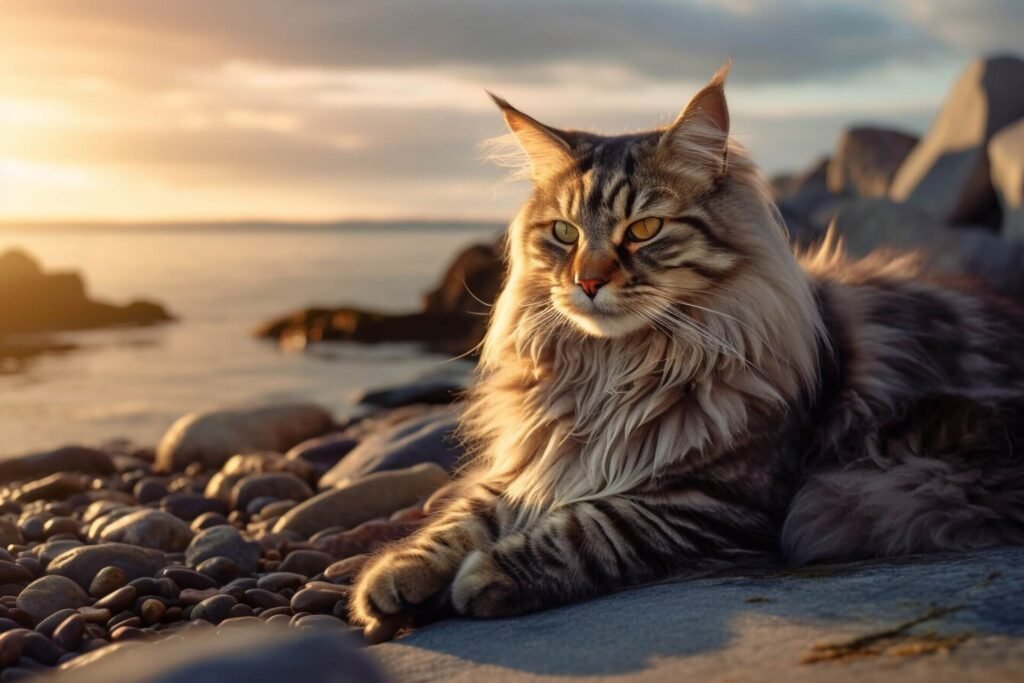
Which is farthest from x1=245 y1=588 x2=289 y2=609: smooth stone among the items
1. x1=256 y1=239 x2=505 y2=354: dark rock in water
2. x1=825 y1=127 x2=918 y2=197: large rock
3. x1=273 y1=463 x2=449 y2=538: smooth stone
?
x1=825 y1=127 x2=918 y2=197: large rock

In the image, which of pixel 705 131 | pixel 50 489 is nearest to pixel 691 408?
pixel 705 131

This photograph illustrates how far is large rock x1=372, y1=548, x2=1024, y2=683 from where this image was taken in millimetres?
1997

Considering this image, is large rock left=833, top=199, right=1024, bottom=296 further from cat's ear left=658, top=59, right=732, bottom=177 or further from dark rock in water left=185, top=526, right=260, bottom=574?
dark rock in water left=185, top=526, right=260, bottom=574

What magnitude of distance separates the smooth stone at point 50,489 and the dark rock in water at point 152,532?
1189 millimetres

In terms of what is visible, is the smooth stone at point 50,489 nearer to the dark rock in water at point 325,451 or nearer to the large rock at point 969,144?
the dark rock in water at point 325,451

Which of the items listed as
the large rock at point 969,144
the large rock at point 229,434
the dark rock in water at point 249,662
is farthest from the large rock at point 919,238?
the dark rock in water at point 249,662

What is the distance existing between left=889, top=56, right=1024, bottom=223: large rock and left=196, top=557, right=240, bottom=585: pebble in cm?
1180

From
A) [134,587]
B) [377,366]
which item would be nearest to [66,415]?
[377,366]

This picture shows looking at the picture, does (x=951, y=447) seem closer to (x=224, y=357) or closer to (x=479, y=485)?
(x=479, y=485)

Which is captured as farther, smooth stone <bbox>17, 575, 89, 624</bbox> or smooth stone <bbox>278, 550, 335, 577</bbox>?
smooth stone <bbox>278, 550, 335, 577</bbox>

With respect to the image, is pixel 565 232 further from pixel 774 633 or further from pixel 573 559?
pixel 774 633

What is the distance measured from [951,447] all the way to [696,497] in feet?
2.54

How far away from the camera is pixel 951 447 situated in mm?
3145

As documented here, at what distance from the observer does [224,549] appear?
394cm
